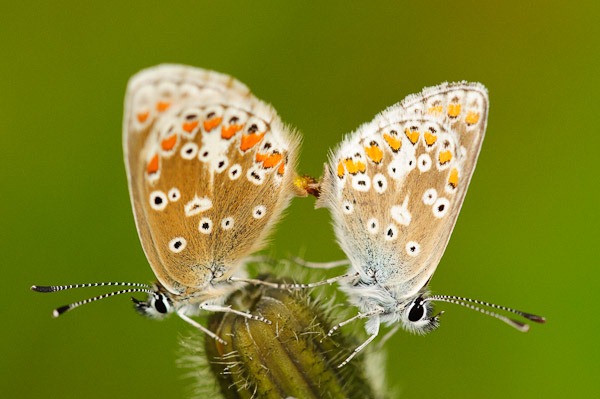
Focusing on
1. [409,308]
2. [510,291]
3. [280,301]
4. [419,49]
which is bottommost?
[510,291]

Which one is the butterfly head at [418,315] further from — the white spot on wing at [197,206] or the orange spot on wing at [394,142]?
the white spot on wing at [197,206]

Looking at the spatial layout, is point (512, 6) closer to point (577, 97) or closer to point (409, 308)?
point (577, 97)

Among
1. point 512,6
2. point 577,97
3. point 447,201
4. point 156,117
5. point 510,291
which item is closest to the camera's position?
point 156,117

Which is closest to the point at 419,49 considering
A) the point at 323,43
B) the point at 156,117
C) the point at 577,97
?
the point at 323,43

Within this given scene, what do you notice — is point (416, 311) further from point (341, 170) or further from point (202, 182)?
point (202, 182)

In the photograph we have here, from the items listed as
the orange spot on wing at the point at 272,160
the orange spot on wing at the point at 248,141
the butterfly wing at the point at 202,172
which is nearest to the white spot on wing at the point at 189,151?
the butterfly wing at the point at 202,172
